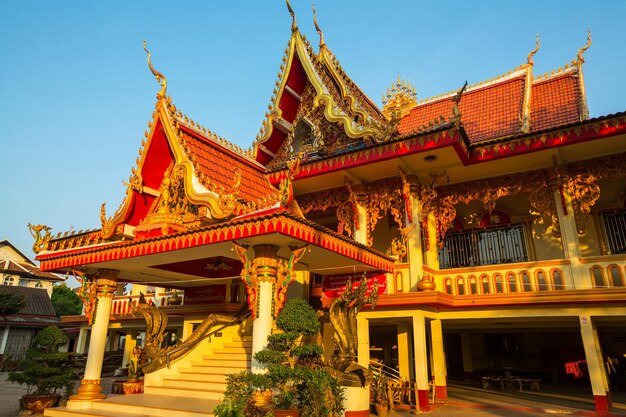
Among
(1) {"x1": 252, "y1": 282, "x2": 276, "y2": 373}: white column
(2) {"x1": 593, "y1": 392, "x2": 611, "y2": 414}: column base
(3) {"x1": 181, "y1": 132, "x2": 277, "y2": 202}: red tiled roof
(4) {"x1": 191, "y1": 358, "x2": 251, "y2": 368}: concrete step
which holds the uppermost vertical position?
(3) {"x1": 181, "y1": 132, "x2": 277, "y2": 202}: red tiled roof

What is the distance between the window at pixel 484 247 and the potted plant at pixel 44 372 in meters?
9.50

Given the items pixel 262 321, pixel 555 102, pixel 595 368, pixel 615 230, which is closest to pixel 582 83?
pixel 555 102

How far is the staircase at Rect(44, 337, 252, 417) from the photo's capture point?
7613 mm

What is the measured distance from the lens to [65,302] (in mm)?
49344

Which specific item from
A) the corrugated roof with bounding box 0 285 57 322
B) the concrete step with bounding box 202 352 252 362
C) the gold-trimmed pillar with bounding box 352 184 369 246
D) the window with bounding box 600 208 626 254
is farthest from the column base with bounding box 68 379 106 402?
the corrugated roof with bounding box 0 285 57 322

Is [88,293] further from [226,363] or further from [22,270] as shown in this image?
[22,270]

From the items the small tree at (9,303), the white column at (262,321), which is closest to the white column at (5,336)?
the small tree at (9,303)

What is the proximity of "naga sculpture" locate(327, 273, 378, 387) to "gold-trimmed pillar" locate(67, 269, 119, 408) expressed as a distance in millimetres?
5321

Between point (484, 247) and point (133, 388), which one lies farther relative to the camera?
point (484, 247)

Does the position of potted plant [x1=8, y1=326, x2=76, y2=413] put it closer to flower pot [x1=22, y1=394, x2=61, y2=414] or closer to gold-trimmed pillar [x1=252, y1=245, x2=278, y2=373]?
flower pot [x1=22, y1=394, x2=61, y2=414]

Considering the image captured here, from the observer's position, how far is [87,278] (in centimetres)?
1048

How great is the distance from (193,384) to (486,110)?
419 inches

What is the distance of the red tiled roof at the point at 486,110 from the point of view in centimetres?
1141

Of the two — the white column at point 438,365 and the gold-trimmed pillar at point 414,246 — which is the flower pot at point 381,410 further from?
the gold-trimmed pillar at point 414,246
